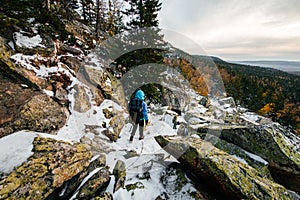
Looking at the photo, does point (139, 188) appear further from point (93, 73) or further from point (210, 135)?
point (93, 73)

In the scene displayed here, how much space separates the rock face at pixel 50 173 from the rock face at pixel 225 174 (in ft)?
10.6

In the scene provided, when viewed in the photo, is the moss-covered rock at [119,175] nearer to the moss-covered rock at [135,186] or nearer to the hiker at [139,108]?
the moss-covered rock at [135,186]

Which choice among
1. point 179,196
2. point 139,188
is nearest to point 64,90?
point 139,188

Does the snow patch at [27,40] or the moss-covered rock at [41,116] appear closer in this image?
the moss-covered rock at [41,116]

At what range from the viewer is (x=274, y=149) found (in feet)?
23.7

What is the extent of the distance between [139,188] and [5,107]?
6208mm

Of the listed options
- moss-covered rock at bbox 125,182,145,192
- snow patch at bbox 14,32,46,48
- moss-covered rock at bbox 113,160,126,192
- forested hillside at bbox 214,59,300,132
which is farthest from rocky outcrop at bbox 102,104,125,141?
forested hillside at bbox 214,59,300,132

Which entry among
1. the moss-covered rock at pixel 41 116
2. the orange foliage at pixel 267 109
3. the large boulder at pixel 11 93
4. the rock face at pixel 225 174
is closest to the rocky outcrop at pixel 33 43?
the large boulder at pixel 11 93

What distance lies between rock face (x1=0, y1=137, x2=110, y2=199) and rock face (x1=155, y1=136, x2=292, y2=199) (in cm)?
324

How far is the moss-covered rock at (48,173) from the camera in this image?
389cm

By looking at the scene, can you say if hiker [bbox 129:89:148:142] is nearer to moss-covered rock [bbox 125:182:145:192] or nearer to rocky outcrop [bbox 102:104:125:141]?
rocky outcrop [bbox 102:104:125:141]

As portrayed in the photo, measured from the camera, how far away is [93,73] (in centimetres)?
1233

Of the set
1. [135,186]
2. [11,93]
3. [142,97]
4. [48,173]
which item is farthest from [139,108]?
[11,93]

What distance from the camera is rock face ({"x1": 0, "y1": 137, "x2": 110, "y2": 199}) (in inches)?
154
